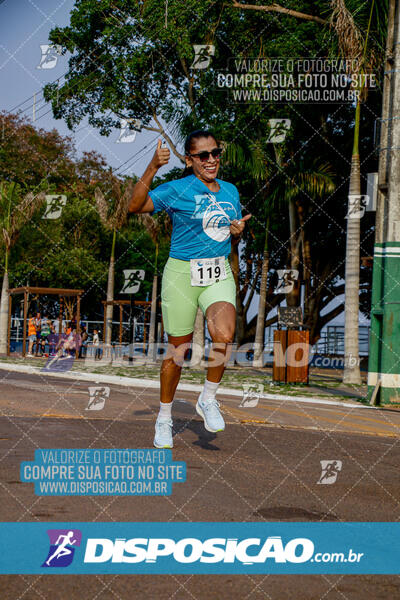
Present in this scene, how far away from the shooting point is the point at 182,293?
15.3 ft

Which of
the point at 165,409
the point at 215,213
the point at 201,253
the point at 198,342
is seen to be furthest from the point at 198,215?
the point at 198,342

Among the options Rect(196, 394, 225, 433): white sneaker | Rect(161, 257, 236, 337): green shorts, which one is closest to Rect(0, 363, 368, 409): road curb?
Rect(196, 394, 225, 433): white sneaker

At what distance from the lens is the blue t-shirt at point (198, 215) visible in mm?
4551

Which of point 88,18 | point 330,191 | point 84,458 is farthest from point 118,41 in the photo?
point 84,458

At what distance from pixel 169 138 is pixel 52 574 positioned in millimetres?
22305

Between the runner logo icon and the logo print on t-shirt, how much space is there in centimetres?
197

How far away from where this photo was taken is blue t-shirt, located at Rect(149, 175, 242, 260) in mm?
4551

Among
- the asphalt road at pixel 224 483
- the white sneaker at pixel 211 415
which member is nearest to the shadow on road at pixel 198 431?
the asphalt road at pixel 224 483

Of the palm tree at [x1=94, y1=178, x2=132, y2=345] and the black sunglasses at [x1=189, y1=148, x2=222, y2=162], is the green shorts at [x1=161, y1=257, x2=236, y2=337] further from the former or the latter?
the palm tree at [x1=94, y1=178, x2=132, y2=345]

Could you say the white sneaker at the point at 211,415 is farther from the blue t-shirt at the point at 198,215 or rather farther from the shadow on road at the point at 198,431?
the shadow on road at the point at 198,431

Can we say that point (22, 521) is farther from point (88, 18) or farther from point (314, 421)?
point (88, 18)

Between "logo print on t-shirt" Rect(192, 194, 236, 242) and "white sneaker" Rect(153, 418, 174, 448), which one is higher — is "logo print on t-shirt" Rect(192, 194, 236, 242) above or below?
above

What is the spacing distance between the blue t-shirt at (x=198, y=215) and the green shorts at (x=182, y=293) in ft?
0.29

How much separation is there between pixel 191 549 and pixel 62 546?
1.84 feet
